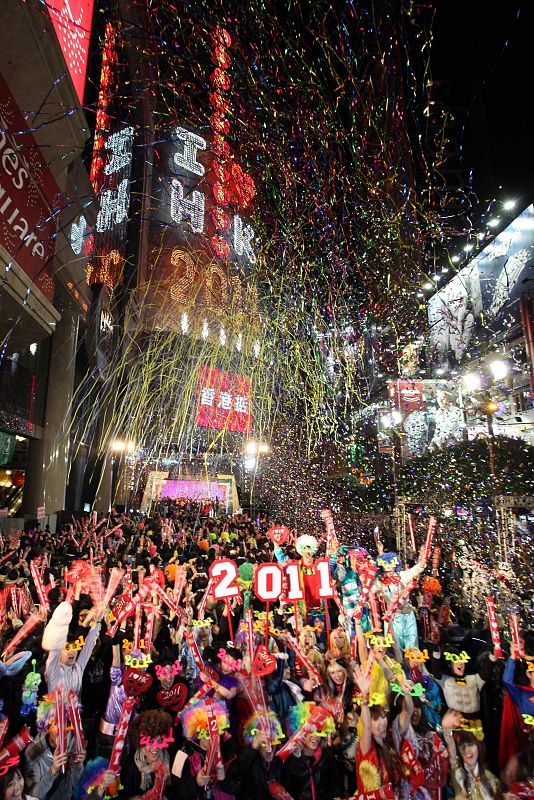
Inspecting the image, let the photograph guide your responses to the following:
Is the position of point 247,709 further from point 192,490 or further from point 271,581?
point 192,490

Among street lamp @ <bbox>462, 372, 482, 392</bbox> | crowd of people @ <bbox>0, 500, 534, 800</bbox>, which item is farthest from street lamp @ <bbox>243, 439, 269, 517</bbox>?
crowd of people @ <bbox>0, 500, 534, 800</bbox>

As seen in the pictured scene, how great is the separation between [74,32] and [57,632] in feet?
32.8

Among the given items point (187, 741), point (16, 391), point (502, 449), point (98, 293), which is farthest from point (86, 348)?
point (187, 741)

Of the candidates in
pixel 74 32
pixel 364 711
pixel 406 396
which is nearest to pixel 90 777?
pixel 364 711

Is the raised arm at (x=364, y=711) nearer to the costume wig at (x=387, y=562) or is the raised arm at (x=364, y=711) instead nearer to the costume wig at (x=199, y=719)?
the costume wig at (x=199, y=719)

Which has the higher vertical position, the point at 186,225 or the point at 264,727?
the point at 186,225

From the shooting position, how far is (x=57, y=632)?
3852mm

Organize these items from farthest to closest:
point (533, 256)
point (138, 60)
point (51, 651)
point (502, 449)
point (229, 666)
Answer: point (138, 60), point (533, 256), point (502, 449), point (229, 666), point (51, 651)

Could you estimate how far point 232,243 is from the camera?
2884 cm

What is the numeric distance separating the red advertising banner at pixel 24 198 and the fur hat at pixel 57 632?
4759 millimetres

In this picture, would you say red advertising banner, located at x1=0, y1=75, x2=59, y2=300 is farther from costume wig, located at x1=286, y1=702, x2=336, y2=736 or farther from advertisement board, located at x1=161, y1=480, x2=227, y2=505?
advertisement board, located at x1=161, y1=480, x2=227, y2=505

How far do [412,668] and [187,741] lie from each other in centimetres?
195

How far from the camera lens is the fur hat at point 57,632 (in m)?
3.81

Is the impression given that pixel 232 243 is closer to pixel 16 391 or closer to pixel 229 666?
pixel 16 391
